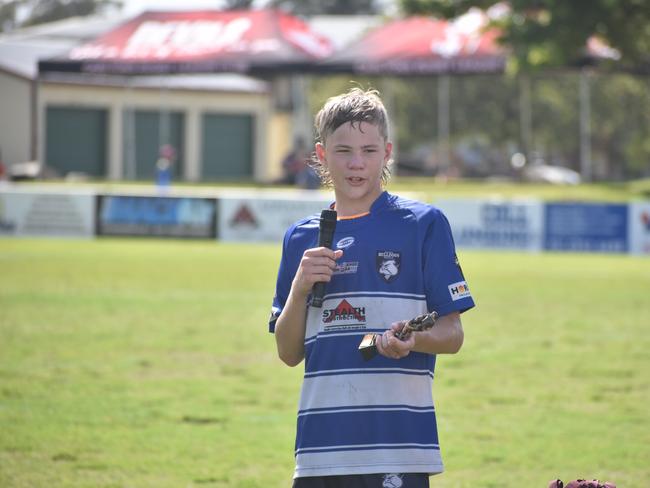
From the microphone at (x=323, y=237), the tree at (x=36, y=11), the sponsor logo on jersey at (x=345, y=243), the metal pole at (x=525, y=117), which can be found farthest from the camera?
the tree at (x=36, y=11)

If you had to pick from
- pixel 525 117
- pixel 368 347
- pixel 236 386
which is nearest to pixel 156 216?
pixel 525 117

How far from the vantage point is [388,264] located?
12.7 feet

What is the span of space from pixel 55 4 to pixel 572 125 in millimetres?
45434

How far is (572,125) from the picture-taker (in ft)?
253

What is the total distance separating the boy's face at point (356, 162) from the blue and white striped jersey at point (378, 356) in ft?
0.24

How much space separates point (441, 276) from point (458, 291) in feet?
0.25

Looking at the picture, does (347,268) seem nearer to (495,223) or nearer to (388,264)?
(388,264)

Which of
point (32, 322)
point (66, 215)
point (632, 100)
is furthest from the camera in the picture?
point (632, 100)

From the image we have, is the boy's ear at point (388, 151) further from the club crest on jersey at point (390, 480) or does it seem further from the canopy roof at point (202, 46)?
the canopy roof at point (202, 46)

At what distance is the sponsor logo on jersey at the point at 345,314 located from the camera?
387 cm

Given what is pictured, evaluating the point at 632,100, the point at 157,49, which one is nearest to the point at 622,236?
the point at 157,49

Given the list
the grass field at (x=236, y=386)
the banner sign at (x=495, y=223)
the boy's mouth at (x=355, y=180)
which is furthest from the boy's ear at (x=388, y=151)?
the banner sign at (x=495, y=223)

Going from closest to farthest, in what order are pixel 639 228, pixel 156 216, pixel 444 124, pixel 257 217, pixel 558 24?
pixel 639 228 → pixel 257 217 → pixel 156 216 → pixel 558 24 → pixel 444 124

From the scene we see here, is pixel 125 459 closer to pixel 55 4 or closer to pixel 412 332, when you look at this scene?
pixel 412 332
